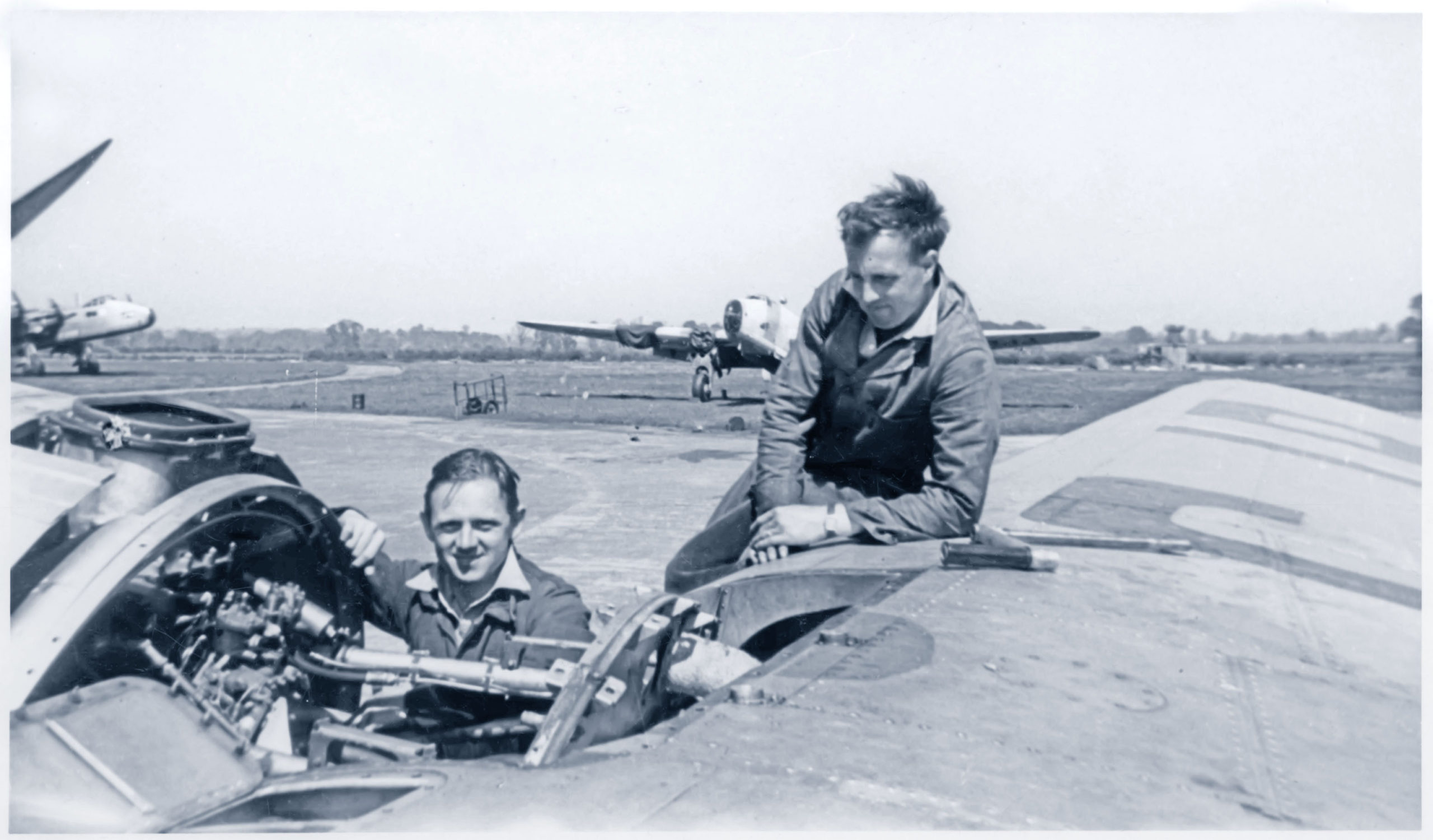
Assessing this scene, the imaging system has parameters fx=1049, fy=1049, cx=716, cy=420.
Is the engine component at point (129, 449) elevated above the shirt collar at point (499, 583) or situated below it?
above

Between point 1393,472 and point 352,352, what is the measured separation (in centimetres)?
626

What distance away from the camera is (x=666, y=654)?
2.35m

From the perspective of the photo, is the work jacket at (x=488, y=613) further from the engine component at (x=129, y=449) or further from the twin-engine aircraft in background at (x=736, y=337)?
the twin-engine aircraft in background at (x=736, y=337)

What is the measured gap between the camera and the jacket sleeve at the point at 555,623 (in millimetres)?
2531

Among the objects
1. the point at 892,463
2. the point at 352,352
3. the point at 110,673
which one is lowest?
the point at 110,673

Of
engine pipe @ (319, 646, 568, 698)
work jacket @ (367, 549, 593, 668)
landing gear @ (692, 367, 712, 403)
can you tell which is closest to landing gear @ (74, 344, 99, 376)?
work jacket @ (367, 549, 593, 668)

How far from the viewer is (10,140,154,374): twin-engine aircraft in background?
3.28 metres

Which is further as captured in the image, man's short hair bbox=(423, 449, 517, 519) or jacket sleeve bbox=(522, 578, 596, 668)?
man's short hair bbox=(423, 449, 517, 519)

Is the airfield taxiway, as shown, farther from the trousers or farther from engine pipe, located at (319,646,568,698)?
engine pipe, located at (319,646,568,698)

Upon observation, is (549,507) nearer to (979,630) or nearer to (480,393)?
(480,393)

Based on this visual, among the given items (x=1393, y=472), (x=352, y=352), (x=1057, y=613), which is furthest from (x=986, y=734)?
(x=1393, y=472)

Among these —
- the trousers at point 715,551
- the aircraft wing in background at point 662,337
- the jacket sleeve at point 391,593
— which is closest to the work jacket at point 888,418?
the trousers at point 715,551

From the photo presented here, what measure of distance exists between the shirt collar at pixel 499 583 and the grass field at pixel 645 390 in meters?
1.54

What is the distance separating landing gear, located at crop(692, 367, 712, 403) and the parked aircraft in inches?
693
